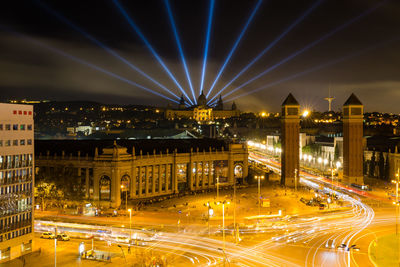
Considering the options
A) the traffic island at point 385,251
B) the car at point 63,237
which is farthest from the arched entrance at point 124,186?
the traffic island at point 385,251

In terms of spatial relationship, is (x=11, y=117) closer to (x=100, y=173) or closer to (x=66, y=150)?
(x=100, y=173)

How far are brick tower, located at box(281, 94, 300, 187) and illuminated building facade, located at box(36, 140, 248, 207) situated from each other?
10.4 m

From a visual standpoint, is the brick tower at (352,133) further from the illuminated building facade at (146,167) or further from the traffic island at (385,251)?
the traffic island at (385,251)

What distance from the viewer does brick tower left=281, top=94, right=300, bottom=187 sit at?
3809 inches

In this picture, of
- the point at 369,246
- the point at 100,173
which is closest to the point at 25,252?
the point at 100,173

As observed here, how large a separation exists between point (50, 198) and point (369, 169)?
78863mm

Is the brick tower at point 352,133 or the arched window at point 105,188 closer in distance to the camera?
the arched window at point 105,188

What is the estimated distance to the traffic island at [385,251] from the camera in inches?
1544

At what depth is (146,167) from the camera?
77.8 m

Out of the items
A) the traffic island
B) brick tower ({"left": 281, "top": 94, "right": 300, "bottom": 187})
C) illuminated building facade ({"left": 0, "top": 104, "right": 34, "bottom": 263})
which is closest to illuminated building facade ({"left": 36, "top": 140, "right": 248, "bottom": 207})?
brick tower ({"left": 281, "top": 94, "right": 300, "bottom": 187})

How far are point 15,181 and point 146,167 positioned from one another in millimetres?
34948

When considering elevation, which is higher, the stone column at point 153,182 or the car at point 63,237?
the stone column at point 153,182

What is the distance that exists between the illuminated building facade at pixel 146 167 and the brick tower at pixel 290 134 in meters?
10.4

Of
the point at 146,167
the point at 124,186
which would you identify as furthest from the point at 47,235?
the point at 146,167
